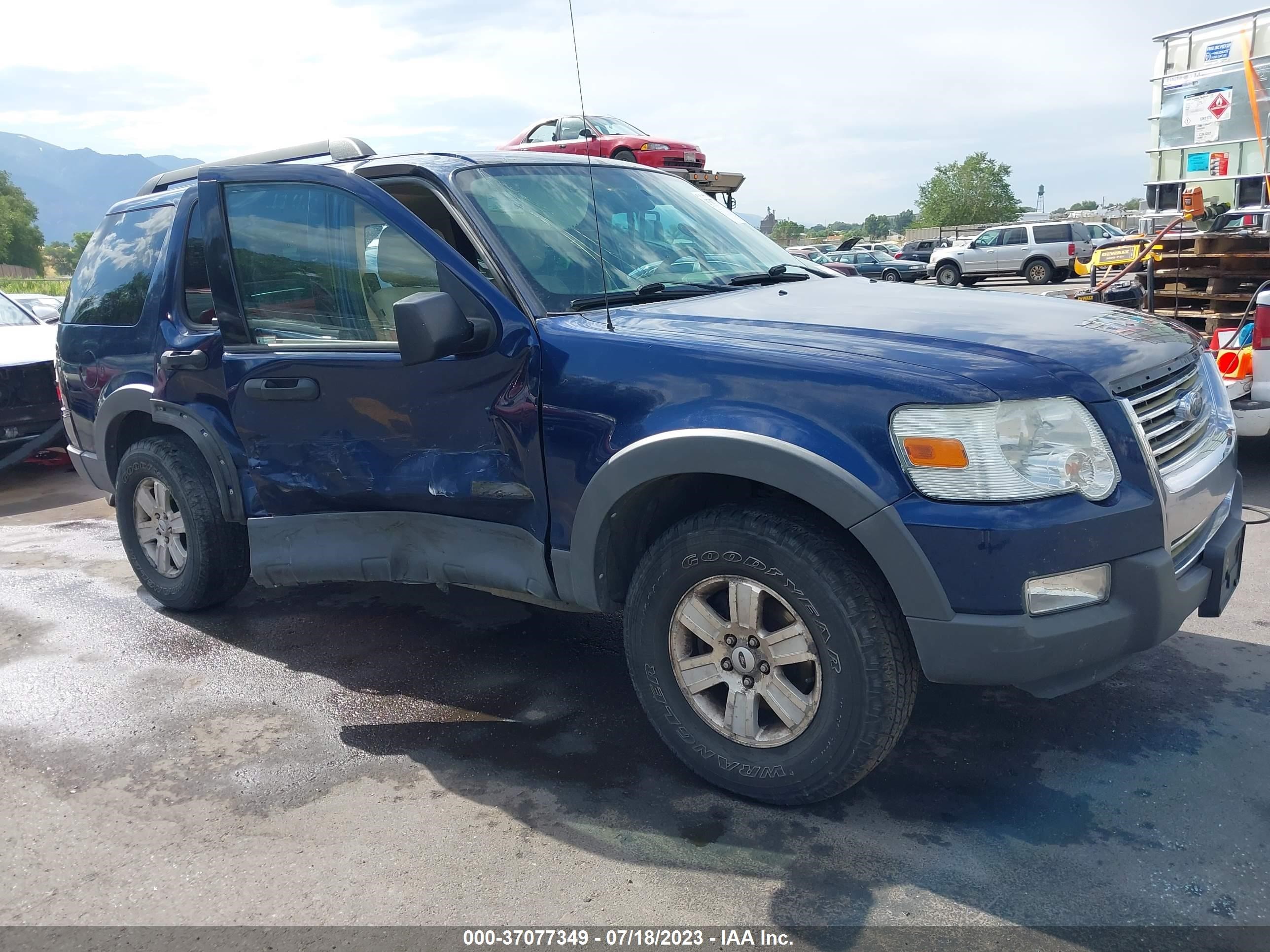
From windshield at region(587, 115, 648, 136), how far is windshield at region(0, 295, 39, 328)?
313 inches

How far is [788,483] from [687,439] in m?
0.32

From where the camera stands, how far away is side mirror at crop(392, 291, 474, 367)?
3031 mm

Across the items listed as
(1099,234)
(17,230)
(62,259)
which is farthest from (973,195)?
(62,259)

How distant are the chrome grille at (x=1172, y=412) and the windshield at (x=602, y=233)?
4.74 ft

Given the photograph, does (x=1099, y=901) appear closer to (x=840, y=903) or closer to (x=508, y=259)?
(x=840, y=903)

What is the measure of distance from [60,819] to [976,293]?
11.4 feet

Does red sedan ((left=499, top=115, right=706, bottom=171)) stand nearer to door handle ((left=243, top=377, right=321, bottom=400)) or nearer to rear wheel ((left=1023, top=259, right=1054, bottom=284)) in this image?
door handle ((left=243, top=377, right=321, bottom=400))

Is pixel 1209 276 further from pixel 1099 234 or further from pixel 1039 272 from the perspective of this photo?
pixel 1099 234

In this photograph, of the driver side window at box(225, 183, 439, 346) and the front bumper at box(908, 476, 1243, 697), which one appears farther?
the driver side window at box(225, 183, 439, 346)

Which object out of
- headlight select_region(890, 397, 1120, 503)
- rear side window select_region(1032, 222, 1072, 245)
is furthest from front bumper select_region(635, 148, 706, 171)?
rear side window select_region(1032, 222, 1072, 245)

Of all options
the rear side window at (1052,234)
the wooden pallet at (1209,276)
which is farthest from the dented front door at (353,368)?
the rear side window at (1052,234)

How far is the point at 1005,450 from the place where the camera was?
2492mm

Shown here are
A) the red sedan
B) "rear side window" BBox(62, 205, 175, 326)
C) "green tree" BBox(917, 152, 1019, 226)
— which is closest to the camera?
"rear side window" BBox(62, 205, 175, 326)

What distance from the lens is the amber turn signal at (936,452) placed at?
2.48 m
